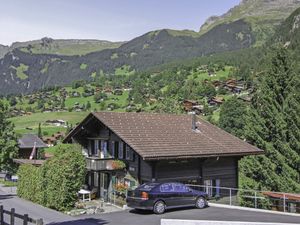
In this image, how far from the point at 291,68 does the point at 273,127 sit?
20.5ft

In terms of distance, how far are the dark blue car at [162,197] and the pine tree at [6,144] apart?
68.5ft

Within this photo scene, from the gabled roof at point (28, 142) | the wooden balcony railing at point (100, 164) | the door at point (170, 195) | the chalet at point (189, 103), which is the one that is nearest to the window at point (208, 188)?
the wooden balcony railing at point (100, 164)

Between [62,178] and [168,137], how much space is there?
8181 mm

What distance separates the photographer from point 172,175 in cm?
3052

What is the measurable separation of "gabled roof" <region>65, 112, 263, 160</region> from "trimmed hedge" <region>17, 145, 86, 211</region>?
11.9 ft

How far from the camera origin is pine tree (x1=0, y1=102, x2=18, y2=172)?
4097 cm

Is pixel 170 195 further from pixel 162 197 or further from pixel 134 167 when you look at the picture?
pixel 134 167

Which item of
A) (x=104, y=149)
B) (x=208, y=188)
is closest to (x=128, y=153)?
(x=104, y=149)

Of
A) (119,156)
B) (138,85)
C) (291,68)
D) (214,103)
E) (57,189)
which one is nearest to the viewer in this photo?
(57,189)

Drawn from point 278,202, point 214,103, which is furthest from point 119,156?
point 214,103

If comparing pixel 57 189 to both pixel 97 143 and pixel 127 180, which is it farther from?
pixel 97 143

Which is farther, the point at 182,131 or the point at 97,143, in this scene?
the point at 97,143

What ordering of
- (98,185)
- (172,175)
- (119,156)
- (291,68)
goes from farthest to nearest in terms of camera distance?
(291,68) < (98,185) < (119,156) < (172,175)

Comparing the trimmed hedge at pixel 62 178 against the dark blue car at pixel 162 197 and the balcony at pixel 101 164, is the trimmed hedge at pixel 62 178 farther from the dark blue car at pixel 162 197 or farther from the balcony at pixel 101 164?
A: the dark blue car at pixel 162 197
